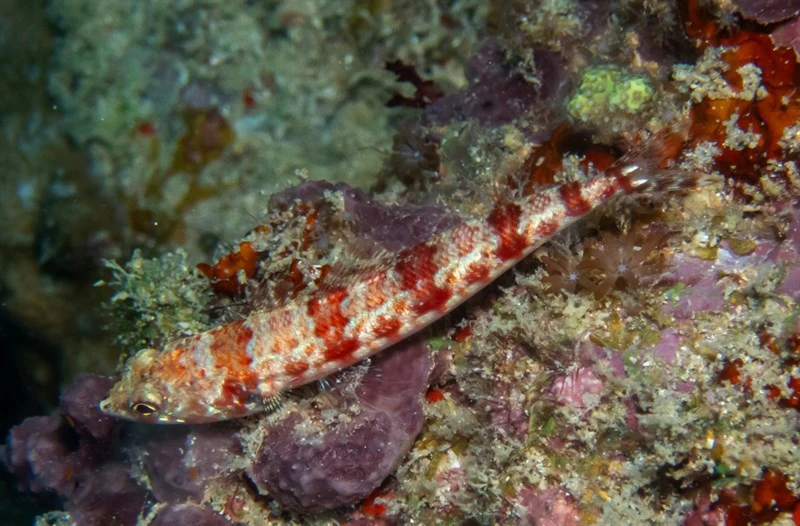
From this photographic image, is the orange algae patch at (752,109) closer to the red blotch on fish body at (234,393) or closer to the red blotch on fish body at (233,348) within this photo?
the red blotch on fish body at (233,348)

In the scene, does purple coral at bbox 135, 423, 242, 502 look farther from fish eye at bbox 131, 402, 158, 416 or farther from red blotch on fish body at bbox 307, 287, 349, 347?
red blotch on fish body at bbox 307, 287, 349, 347

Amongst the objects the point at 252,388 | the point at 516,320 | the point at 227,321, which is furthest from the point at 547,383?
the point at 227,321

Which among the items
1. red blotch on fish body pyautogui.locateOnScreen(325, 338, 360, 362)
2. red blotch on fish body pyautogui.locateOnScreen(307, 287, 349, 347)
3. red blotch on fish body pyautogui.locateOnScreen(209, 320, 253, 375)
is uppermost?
red blotch on fish body pyautogui.locateOnScreen(307, 287, 349, 347)

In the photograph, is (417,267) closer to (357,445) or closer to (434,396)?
(434,396)

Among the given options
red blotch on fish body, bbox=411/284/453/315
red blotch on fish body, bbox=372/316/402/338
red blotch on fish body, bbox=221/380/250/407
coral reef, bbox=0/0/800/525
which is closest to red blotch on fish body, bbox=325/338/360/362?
red blotch on fish body, bbox=372/316/402/338

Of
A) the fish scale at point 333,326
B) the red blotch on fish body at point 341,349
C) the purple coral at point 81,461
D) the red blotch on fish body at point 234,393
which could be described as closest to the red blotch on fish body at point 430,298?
the fish scale at point 333,326

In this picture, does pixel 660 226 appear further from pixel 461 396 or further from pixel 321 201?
pixel 321 201
